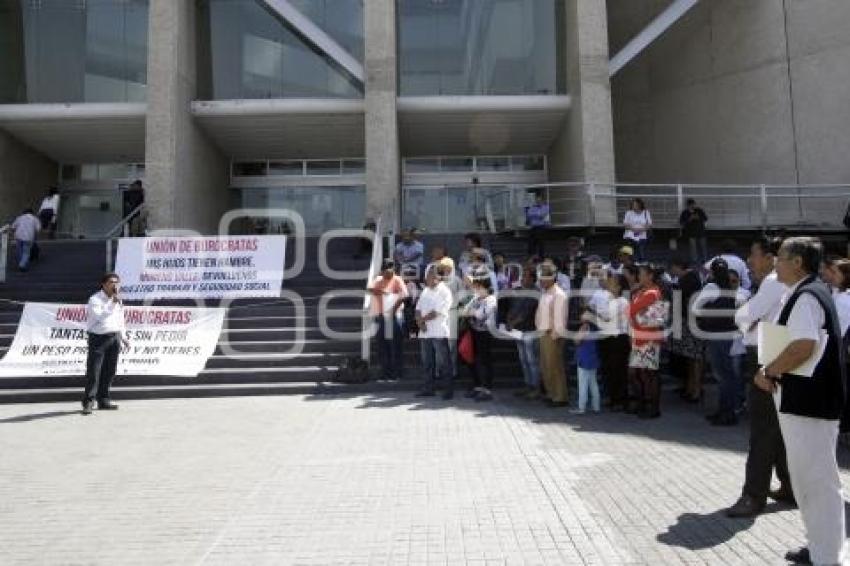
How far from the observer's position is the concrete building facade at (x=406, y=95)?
18469mm

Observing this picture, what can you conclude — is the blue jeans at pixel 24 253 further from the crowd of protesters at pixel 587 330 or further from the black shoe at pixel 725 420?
the black shoe at pixel 725 420

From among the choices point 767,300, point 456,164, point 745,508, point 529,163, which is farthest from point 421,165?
point 745,508

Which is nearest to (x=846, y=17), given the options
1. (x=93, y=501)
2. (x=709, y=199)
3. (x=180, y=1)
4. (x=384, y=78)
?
(x=709, y=199)

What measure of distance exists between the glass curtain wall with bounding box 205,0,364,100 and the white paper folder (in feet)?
59.0

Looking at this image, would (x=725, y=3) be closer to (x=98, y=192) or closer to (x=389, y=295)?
(x=389, y=295)

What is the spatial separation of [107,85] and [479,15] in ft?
38.4

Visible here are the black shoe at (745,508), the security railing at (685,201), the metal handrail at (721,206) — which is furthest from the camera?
the metal handrail at (721,206)

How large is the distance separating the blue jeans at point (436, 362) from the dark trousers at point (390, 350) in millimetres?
754

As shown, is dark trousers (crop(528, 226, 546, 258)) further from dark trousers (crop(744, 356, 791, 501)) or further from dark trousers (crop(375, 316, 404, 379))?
dark trousers (crop(744, 356, 791, 501))

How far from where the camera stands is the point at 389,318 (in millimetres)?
10062

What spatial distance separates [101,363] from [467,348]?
5.10 meters

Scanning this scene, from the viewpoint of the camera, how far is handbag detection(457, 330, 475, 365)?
30.6 feet

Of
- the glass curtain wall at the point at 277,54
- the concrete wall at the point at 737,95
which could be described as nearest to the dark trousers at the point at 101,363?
the glass curtain wall at the point at 277,54

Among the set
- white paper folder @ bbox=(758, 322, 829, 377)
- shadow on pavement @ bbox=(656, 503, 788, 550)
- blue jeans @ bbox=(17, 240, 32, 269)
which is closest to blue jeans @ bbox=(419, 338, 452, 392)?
shadow on pavement @ bbox=(656, 503, 788, 550)
